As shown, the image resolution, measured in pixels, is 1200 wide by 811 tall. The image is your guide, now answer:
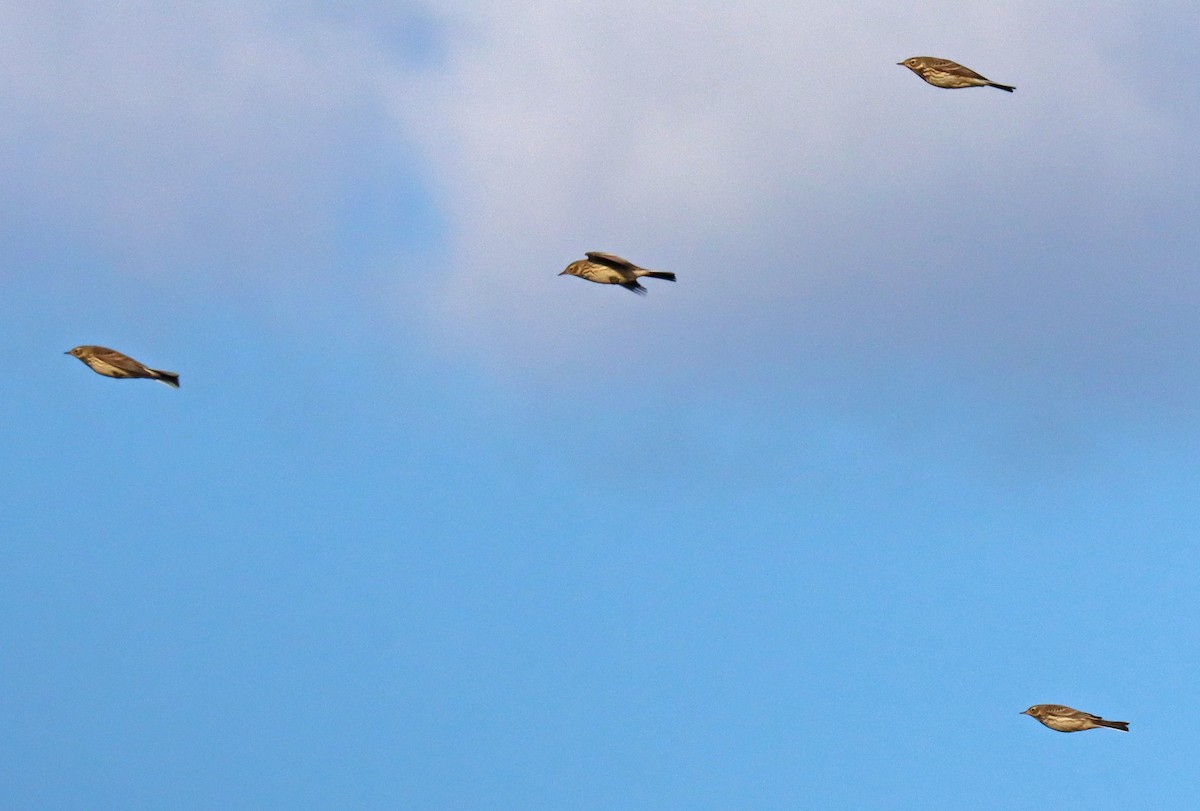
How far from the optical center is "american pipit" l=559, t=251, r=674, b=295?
87688 millimetres

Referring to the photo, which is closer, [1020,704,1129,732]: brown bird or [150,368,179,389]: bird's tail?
[150,368,179,389]: bird's tail

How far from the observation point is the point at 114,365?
87.9 meters

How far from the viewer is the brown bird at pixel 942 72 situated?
88.8m

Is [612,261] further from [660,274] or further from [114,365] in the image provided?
[114,365]

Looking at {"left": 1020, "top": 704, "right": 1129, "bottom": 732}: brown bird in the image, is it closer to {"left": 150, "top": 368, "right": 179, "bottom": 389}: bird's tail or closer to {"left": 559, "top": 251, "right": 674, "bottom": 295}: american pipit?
{"left": 559, "top": 251, "right": 674, "bottom": 295}: american pipit

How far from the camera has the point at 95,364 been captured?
3487 inches

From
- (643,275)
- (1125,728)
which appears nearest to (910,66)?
(643,275)

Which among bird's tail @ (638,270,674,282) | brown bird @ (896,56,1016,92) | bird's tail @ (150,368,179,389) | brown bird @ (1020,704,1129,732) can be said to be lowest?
brown bird @ (1020,704,1129,732)

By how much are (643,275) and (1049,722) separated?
32.9 meters

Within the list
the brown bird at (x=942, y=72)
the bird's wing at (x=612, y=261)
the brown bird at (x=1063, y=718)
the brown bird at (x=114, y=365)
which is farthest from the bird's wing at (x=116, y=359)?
the brown bird at (x=1063, y=718)

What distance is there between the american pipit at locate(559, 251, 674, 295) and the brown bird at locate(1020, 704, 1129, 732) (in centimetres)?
→ 3153

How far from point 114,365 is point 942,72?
132 feet

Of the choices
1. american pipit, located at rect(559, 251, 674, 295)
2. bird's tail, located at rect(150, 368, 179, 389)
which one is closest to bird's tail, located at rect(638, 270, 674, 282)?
american pipit, located at rect(559, 251, 674, 295)

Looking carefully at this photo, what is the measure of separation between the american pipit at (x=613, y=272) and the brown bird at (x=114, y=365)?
64.4 feet
